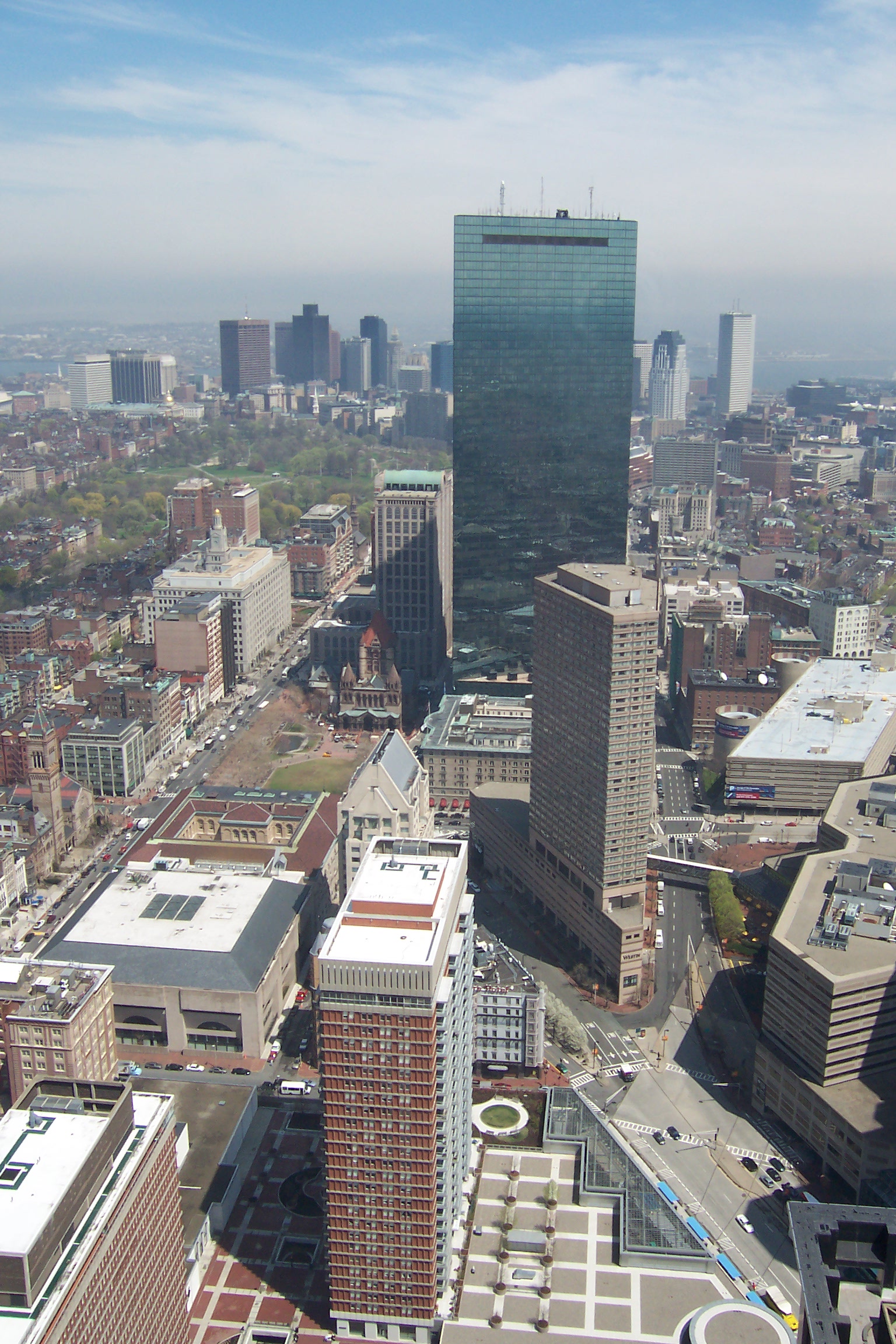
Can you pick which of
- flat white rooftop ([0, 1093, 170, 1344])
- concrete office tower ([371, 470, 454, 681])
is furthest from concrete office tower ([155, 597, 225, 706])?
flat white rooftop ([0, 1093, 170, 1344])

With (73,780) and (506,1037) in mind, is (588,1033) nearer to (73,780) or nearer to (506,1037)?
(506,1037)

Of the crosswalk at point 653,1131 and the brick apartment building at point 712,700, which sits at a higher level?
the brick apartment building at point 712,700

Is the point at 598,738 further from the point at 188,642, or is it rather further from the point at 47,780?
the point at 188,642

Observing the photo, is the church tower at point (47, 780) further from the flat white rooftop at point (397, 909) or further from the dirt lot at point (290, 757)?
the flat white rooftop at point (397, 909)

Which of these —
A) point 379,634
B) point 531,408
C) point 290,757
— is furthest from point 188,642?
point 531,408

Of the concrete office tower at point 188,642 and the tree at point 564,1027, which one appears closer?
the tree at point 564,1027

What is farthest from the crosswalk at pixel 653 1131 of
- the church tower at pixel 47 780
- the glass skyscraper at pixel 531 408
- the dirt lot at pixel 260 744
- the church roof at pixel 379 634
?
the church roof at pixel 379 634

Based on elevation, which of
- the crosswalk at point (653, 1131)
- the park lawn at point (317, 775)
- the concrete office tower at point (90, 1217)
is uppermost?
the concrete office tower at point (90, 1217)

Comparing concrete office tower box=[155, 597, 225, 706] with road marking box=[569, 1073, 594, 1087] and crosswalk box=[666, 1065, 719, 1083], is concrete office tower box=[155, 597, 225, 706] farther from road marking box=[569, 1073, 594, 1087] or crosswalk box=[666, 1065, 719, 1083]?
crosswalk box=[666, 1065, 719, 1083]
